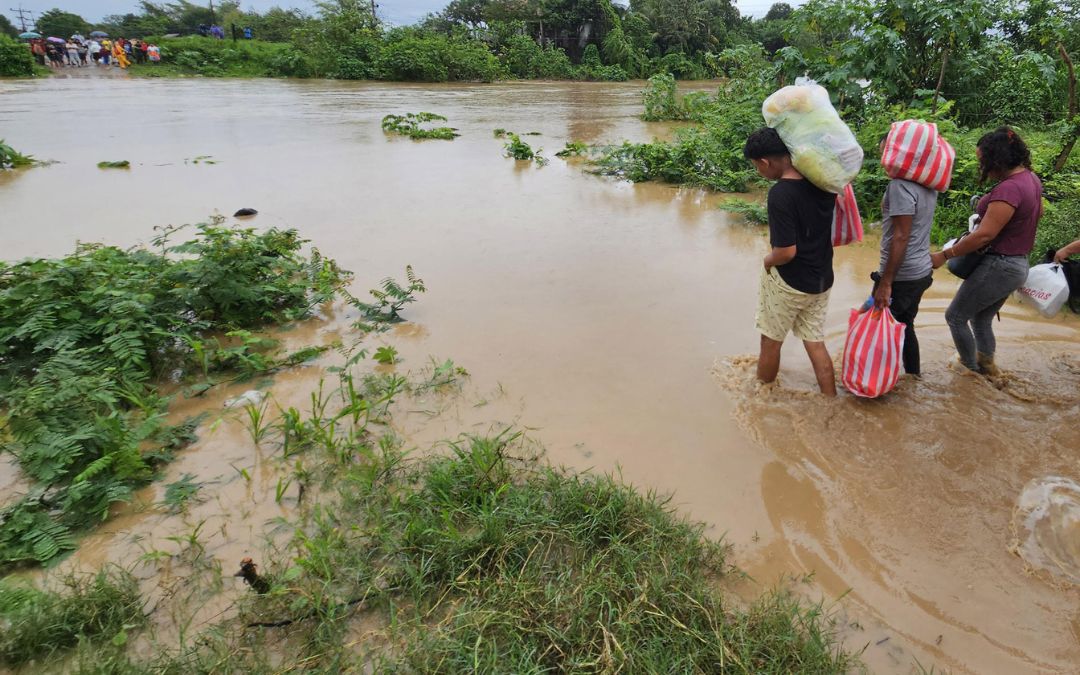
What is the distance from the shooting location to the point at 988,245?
3219 mm

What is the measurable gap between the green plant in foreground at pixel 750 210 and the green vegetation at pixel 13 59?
93.6 feet

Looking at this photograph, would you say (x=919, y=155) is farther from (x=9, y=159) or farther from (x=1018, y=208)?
(x=9, y=159)

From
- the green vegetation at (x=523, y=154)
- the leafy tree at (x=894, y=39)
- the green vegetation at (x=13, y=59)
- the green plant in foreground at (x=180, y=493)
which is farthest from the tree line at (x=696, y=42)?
the green plant in foreground at (x=180, y=493)

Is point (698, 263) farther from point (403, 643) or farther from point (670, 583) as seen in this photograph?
point (403, 643)

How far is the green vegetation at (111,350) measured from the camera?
8.70 ft

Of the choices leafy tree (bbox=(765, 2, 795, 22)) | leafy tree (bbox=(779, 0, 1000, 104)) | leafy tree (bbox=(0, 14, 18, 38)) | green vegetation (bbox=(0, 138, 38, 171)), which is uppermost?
leafy tree (bbox=(765, 2, 795, 22))

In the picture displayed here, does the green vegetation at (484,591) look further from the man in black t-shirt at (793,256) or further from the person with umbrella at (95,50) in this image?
the person with umbrella at (95,50)

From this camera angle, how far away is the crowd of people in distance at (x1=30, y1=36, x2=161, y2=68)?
26.8 m

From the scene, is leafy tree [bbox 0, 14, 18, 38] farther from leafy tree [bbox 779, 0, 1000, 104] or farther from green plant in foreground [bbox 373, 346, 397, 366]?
green plant in foreground [bbox 373, 346, 397, 366]

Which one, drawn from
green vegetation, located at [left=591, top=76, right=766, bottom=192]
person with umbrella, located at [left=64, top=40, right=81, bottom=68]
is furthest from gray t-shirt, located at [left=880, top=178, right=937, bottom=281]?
person with umbrella, located at [left=64, top=40, right=81, bottom=68]

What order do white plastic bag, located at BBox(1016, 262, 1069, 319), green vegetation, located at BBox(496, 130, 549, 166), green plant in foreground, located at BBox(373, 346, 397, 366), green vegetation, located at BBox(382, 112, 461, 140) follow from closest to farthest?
white plastic bag, located at BBox(1016, 262, 1069, 319)
green plant in foreground, located at BBox(373, 346, 397, 366)
green vegetation, located at BBox(496, 130, 549, 166)
green vegetation, located at BBox(382, 112, 461, 140)

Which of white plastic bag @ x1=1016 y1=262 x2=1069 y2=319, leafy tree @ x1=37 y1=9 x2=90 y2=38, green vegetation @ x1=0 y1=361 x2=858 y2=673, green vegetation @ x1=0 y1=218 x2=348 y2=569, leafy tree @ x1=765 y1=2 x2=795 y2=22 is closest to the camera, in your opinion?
green vegetation @ x1=0 y1=361 x2=858 y2=673

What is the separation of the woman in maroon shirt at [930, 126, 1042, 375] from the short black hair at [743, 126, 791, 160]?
1.08 m

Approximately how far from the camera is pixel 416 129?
12.1 metres
